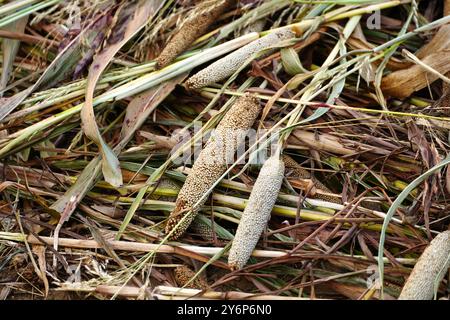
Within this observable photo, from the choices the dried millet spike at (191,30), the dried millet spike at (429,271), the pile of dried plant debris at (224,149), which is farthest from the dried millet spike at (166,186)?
the dried millet spike at (429,271)

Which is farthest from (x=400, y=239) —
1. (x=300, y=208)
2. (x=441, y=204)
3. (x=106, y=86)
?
(x=106, y=86)

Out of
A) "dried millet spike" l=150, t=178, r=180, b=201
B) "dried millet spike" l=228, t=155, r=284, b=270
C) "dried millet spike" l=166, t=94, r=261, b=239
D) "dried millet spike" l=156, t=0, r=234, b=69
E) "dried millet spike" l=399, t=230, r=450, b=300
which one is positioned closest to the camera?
"dried millet spike" l=399, t=230, r=450, b=300

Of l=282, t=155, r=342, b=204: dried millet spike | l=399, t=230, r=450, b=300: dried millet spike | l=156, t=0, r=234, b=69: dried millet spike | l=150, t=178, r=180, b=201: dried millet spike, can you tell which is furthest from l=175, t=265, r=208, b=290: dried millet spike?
l=156, t=0, r=234, b=69: dried millet spike

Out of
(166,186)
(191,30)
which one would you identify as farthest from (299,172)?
(191,30)

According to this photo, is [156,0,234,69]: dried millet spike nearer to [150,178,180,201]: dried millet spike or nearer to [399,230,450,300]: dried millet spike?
[150,178,180,201]: dried millet spike

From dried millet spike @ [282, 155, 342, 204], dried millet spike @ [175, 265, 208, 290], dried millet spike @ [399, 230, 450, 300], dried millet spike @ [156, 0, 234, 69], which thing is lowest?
dried millet spike @ [175, 265, 208, 290]

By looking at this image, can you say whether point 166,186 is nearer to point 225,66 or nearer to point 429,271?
point 225,66

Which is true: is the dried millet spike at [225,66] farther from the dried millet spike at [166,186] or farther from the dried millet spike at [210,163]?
the dried millet spike at [166,186]
